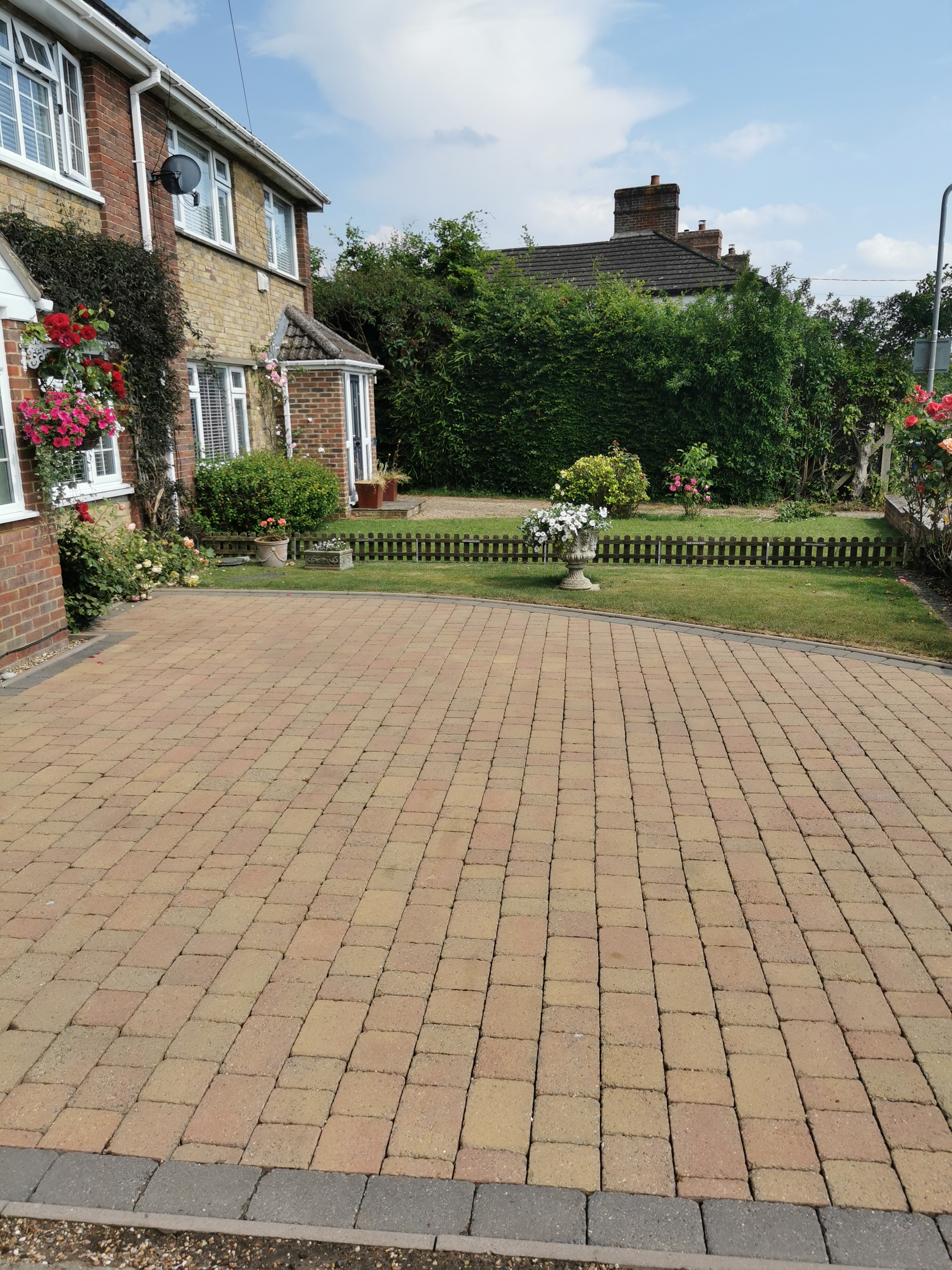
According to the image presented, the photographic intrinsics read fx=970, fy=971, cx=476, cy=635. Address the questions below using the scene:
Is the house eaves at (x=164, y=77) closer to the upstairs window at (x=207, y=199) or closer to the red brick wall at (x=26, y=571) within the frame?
the upstairs window at (x=207, y=199)

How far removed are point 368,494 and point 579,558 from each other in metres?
9.66

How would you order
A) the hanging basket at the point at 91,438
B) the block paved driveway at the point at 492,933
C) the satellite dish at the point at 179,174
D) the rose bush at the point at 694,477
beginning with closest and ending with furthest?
the block paved driveway at the point at 492,933
the hanging basket at the point at 91,438
the satellite dish at the point at 179,174
the rose bush at the point at 694,477

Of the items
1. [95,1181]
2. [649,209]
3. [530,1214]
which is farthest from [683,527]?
[649,209]

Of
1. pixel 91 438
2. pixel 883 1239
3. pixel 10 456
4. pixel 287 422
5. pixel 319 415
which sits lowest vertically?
pixel 883 1239

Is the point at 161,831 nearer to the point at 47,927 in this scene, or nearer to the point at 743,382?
the point at 47,927

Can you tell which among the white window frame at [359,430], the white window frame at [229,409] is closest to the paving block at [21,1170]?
the white window frame at [229,409]

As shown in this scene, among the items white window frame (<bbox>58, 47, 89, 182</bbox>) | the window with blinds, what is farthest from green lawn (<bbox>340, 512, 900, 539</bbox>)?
white window frame (<bbox>58, 47, 89, 182</bbox>)

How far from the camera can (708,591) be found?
12539 mm

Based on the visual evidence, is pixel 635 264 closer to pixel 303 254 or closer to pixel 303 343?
pixel 303 254

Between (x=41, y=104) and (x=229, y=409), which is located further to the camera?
(x=229, y=409)

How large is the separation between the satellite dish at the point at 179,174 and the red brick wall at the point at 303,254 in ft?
23.7

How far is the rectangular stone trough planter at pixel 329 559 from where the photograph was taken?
582 inches

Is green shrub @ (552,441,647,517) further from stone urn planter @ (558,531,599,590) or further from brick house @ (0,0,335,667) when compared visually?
stone urn planter @ (558,531,599,590)

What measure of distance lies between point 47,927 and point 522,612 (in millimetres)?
7388
